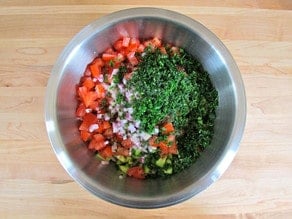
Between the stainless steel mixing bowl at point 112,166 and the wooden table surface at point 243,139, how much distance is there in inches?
4.1

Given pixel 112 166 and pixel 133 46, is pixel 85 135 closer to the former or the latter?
pixel 112 166

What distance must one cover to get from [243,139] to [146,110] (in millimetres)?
315

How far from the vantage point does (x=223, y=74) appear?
1192mm

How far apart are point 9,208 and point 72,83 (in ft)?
1.31

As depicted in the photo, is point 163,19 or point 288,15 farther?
point 288,15

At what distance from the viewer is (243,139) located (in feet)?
4.20

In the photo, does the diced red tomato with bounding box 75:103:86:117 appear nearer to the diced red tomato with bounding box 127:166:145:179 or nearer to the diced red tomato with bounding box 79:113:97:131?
the diced red tomato with bounding box 79:113:97:131

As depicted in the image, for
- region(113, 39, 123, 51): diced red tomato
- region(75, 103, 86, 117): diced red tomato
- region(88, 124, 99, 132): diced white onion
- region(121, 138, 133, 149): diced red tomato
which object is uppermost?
region(113, 39, 123, 51): diced red tomato

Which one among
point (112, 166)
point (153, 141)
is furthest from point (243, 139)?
point (112, 166)

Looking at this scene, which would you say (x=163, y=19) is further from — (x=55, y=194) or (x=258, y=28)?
(x=55, y=194)

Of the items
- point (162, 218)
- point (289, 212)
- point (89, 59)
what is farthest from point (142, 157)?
point (289, 212)

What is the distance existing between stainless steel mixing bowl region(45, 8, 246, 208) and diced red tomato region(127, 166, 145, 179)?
15mm

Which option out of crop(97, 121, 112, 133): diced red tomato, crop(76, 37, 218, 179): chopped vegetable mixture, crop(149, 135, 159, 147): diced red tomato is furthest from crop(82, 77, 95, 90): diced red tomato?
crop(149, 135, 159, 147): diced red tomato

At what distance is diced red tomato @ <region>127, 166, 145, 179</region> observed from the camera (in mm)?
1215
